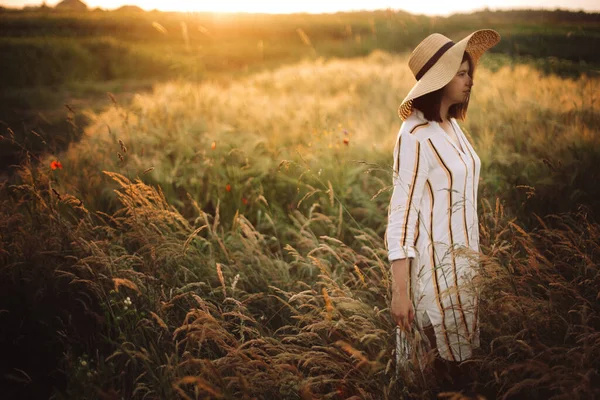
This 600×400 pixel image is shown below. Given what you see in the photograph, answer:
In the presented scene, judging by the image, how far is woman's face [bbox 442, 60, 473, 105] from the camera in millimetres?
1894

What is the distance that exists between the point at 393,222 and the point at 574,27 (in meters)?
5.37

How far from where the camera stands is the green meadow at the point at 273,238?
1.89m

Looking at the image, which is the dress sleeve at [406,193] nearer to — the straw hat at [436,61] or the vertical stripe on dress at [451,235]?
the vertical stripe on dress at [451,235]

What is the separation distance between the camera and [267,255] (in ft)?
11.3

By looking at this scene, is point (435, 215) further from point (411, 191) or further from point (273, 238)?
point (273, 238)

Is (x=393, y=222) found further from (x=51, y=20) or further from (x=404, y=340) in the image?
(x=51, y=20)

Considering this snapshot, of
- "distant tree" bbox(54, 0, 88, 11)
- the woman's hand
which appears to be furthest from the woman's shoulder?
"distant tree" bbox(54, 0, 88, 11)

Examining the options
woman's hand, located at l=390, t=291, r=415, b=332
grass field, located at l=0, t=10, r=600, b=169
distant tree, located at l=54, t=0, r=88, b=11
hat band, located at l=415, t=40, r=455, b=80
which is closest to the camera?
woman's hand, located at l=390, t=291, r=415, b=332

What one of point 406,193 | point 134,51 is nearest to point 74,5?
point 134,51

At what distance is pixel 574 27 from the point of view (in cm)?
522

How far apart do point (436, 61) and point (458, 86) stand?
17 cm

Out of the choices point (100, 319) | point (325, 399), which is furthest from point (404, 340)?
point (100, 319)

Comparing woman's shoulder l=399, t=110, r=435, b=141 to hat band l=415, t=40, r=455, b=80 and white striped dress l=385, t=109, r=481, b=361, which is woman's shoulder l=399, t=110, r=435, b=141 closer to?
white striped dress l=385, t=109, r=481, b=361

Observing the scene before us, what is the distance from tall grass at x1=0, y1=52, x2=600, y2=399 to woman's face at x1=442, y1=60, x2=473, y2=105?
1.65 ft
